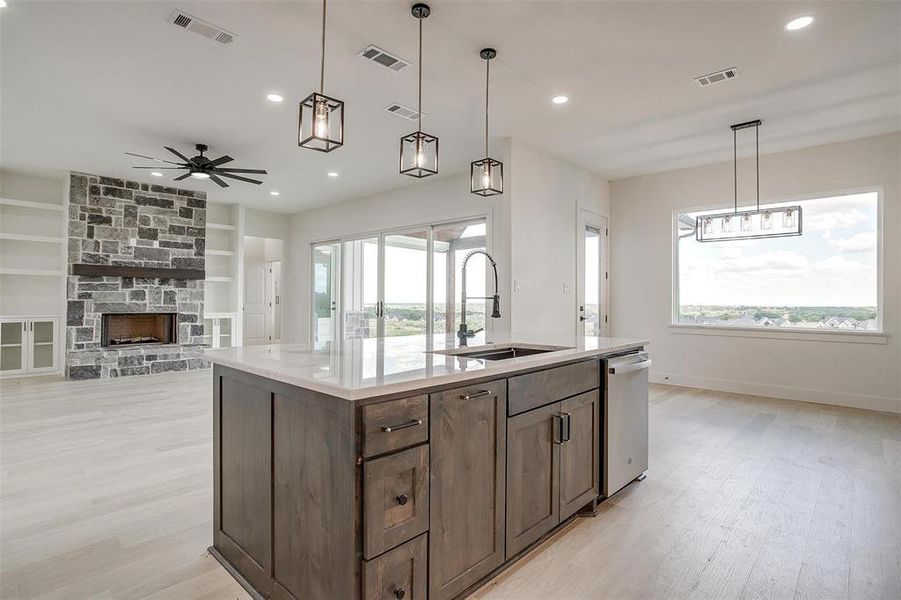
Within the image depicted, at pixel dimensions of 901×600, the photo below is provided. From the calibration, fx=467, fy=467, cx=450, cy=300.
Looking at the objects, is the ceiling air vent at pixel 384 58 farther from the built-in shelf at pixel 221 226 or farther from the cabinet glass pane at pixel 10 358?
the cabinet glass pane at pixel 10 358

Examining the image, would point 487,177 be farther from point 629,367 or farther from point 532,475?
point 532,475

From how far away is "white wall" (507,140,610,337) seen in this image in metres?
4.87

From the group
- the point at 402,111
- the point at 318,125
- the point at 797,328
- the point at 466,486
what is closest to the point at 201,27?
the point at 318,125

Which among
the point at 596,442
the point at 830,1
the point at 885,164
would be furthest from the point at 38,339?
the point at 885,164

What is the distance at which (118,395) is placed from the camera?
536 cm

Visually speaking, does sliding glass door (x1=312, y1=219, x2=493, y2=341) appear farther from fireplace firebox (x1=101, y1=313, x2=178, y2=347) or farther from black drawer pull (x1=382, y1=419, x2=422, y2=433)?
black drawer pull (x1=382, y1=419, x2=422, y2=433)

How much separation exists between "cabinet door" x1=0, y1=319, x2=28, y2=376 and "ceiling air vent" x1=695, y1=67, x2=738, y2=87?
8.40m

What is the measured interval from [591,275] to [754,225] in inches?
85.7

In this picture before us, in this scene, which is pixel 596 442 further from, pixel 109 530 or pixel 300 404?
pixel 109 530

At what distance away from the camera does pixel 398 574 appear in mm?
1500

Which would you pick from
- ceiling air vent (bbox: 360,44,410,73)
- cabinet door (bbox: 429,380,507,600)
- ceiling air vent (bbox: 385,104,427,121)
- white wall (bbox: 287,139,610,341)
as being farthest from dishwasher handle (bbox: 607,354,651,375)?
ceiling air vent (bbox: 385,104,427,121)

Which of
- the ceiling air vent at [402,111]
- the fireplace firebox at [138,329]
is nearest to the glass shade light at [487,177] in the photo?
the ceiling air vent at [402,111]

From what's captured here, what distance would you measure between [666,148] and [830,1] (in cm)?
258

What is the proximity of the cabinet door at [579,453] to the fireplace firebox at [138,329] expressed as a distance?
6.84m
